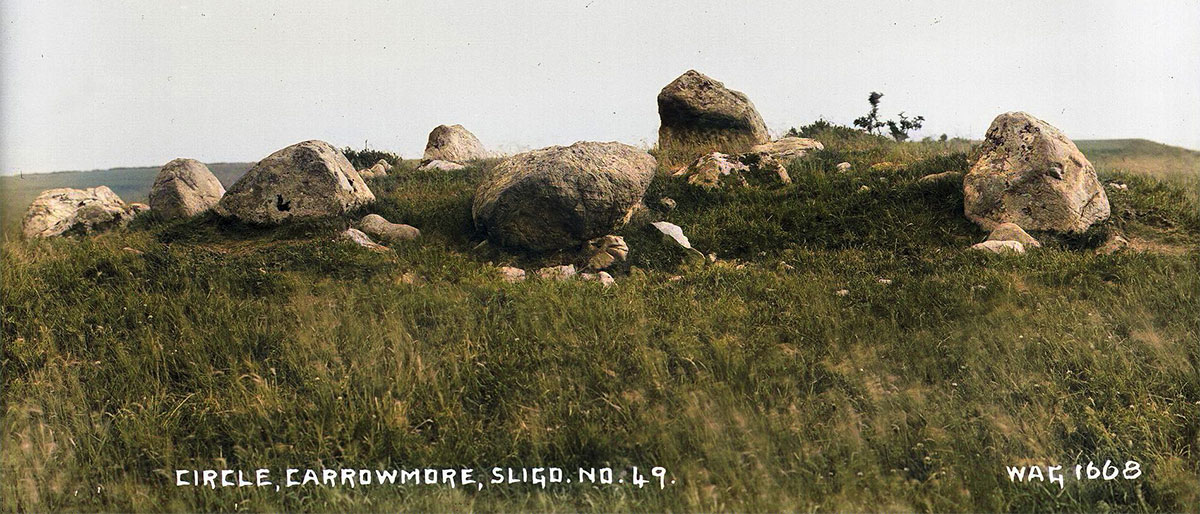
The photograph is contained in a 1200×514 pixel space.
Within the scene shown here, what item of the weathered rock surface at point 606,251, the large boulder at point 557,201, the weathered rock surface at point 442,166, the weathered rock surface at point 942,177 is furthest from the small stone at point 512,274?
the weathered rock surface at point 942,177

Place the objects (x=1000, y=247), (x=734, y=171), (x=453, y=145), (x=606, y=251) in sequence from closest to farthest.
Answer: (x=1000, y=247)
(x=606, y=251)
(x=734, y=171)
(x=453, y=145)

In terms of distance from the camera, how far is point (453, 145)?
22.9 m

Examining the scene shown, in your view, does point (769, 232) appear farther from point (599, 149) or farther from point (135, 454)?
point (135, 454)

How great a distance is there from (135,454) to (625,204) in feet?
26.6

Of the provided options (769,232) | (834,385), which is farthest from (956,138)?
(834,385)

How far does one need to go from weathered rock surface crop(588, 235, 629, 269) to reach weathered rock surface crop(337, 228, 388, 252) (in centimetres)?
315

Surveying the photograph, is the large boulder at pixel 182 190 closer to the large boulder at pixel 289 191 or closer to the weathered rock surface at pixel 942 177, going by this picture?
the large boulder at pixel 289 191

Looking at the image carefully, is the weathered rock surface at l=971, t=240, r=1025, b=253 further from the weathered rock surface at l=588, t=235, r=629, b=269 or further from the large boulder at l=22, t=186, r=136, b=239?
the large boulder at l=22, t=186, r=136, b=239

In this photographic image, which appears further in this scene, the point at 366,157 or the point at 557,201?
the point at 366,157

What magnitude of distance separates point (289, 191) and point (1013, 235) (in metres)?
11.6

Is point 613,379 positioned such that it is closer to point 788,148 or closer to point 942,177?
point 942,177

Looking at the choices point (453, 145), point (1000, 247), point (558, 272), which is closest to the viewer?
point (558, 272)

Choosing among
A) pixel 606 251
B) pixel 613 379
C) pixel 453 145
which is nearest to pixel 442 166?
pixel 453 145

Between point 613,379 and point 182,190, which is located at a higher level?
point 182,190
